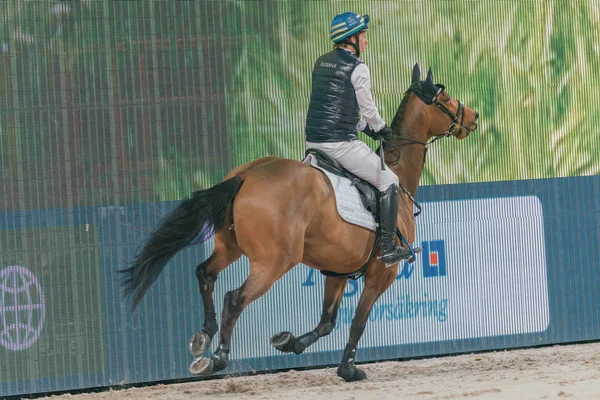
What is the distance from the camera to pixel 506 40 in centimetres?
1113

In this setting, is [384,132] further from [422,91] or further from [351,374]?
[351,374]

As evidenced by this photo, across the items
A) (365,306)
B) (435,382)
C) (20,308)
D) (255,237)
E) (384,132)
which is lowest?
(435,382)

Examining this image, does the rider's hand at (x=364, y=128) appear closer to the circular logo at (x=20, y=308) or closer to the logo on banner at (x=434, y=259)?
the logo on banner at (x=434, y=259)

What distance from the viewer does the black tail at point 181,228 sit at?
25.6 feet

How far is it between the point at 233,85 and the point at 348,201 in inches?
93.6

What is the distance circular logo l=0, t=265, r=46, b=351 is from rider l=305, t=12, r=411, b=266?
9.64 feet

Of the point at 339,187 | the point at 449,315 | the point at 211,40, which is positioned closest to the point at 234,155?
the point at 211,40

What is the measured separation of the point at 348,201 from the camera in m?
8.28

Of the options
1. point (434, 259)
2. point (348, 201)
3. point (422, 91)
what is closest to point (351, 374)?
point (348, 201)

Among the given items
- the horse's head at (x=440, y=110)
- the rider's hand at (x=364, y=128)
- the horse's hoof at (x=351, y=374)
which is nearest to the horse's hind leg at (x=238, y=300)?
the rider's hand at (x=364, y=128)

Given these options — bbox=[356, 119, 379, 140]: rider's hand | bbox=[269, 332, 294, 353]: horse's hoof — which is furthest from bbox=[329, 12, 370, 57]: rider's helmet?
bbox=[269, 332, 294, 353]: horse's hoof

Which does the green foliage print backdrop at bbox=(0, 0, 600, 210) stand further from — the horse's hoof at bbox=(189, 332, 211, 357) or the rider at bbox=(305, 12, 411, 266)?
the horse's hoof at bbox=(189, 332, 211, 357)

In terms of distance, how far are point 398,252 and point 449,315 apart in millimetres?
2432

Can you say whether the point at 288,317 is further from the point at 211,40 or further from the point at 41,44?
the point at 41,44
